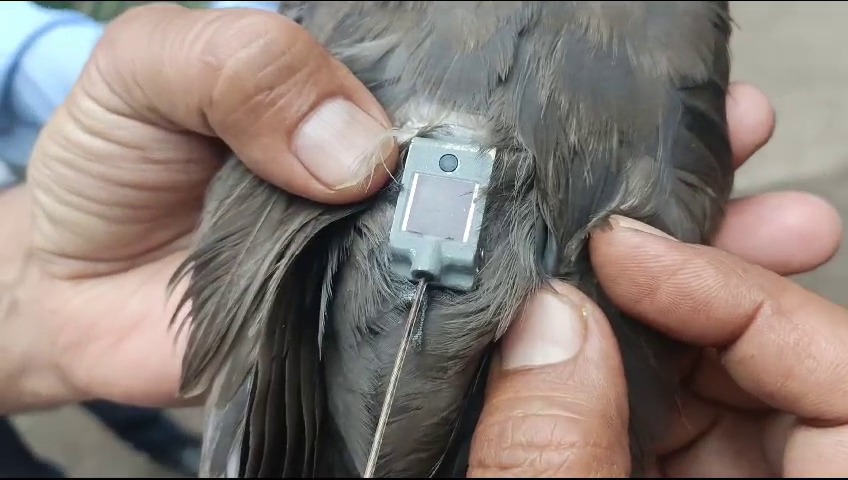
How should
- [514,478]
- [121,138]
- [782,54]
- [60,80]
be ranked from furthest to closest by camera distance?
[782,54]
[60,80]
[121,138]
[514,478]

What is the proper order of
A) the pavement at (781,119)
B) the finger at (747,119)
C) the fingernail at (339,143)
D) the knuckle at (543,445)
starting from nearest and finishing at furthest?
the knuckle at (543,445) < the fingernail at (339,143) < the finger at (747,119) < the pavement at (781,119)

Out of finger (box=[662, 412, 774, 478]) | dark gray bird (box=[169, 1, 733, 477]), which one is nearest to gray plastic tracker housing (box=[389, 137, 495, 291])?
dark gray bird (box=[169, 1, 733, 477])

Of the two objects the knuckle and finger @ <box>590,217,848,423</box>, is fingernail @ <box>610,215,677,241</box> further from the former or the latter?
the knuckle

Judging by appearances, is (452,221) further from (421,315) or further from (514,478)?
(514,478)

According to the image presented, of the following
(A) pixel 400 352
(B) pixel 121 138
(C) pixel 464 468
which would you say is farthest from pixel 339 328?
(B) pixel 121 138

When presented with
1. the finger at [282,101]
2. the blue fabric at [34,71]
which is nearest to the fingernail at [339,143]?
the finger at [282,101]

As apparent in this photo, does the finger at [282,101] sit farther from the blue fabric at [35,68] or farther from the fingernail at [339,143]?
the blue fabric at [35,68]

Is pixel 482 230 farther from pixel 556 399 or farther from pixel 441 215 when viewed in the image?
pixel 556 399
